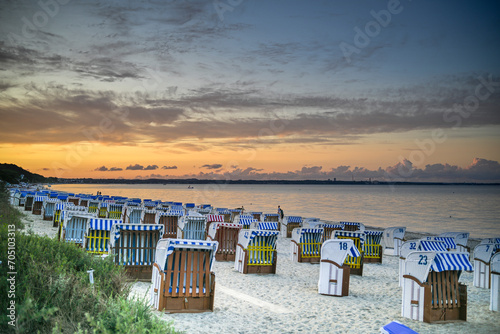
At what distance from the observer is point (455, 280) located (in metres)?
8.47

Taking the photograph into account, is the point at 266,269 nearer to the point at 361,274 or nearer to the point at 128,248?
the point at 361,274

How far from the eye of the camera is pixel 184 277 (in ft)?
26.6

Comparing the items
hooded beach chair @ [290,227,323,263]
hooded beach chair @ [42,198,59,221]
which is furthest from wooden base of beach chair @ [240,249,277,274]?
hooded beach chair @ [42,198,59,221]

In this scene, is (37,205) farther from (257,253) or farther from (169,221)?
(257,253)

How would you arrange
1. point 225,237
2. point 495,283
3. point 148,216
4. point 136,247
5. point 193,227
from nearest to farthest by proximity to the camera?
1. point 495,283
2. point 136,247
3. point 225,237
4. point 193,227
5. point 148,216

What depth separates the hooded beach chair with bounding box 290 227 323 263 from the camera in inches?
592

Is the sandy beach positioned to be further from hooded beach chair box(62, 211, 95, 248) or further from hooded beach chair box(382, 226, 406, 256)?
hooded beach chair box(382, 226, 406, 256)

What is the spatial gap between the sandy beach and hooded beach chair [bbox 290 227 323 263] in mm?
2104

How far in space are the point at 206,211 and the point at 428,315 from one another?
2311cm

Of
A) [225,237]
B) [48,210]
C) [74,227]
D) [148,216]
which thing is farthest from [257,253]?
[48,210]

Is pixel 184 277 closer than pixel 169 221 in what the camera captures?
Yes

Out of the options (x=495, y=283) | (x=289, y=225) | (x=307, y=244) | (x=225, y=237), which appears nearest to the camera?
(x=495, y=283)

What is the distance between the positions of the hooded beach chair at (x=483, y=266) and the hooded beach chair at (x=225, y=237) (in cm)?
759

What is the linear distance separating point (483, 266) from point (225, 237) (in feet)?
27.2
